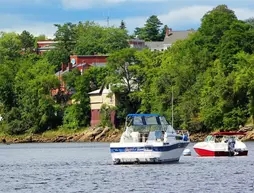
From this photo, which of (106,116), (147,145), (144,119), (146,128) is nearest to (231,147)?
(144,119)

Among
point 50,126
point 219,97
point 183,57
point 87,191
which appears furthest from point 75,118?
point 87,191

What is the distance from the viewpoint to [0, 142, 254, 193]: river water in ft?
A: 218

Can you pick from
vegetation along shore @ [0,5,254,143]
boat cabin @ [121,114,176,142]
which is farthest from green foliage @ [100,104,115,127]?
boat cabin @ [121,114,176,142]

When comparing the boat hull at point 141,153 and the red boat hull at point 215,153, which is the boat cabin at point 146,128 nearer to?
the boat hull at point 141,153

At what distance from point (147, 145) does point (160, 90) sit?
272ft

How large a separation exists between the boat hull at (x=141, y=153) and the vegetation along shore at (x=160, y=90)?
63835 millimetres

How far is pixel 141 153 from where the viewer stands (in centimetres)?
8481

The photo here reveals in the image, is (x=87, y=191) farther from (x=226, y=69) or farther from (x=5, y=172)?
(x=226, y=69)

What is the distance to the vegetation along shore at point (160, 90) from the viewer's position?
156 m

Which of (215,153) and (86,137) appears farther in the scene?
(86,137)

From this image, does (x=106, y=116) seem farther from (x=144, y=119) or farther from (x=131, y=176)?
(x=131, y=176)

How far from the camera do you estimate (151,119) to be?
9181cm

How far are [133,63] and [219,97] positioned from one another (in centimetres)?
2754

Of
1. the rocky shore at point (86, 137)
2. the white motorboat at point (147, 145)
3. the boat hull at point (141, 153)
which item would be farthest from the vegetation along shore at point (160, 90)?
the boat hull at point (141, 153)
